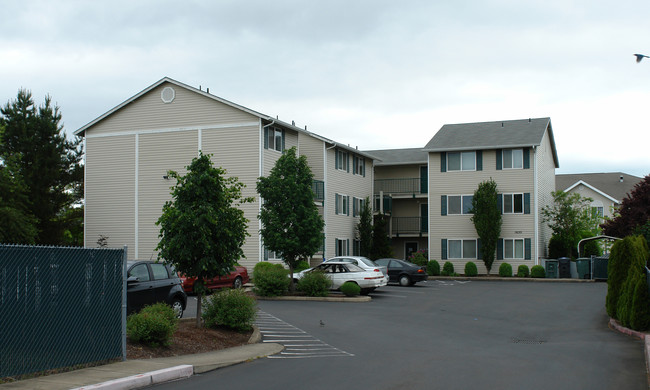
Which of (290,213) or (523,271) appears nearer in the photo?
(290,213)

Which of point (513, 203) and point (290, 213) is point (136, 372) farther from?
point (513, 203)

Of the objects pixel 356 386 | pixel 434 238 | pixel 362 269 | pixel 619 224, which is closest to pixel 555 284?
pixel 619 224

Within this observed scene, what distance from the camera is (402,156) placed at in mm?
50625

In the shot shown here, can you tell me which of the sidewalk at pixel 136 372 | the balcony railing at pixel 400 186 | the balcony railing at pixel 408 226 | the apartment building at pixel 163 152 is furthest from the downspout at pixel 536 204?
the sidewalk at pixel 136 372

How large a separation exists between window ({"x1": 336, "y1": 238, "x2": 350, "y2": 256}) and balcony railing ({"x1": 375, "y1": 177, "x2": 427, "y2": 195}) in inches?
294

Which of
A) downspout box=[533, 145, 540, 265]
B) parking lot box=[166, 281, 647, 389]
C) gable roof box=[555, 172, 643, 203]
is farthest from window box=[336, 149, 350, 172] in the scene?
gable roof box=[555, 172, 643, 203]

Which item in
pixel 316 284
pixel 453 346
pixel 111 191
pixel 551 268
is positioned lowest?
pixel 453 346

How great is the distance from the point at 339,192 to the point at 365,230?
3.40 meters

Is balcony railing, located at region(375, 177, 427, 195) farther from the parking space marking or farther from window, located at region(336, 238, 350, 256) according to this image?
the parking space marking

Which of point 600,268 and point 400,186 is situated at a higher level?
point 400,186

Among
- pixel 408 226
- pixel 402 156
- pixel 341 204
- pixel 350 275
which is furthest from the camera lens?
pixel 402 156

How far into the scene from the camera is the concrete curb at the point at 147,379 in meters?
9.50

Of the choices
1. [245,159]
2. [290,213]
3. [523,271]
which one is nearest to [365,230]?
[523,271]

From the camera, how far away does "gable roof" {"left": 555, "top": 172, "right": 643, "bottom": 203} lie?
219 ft
